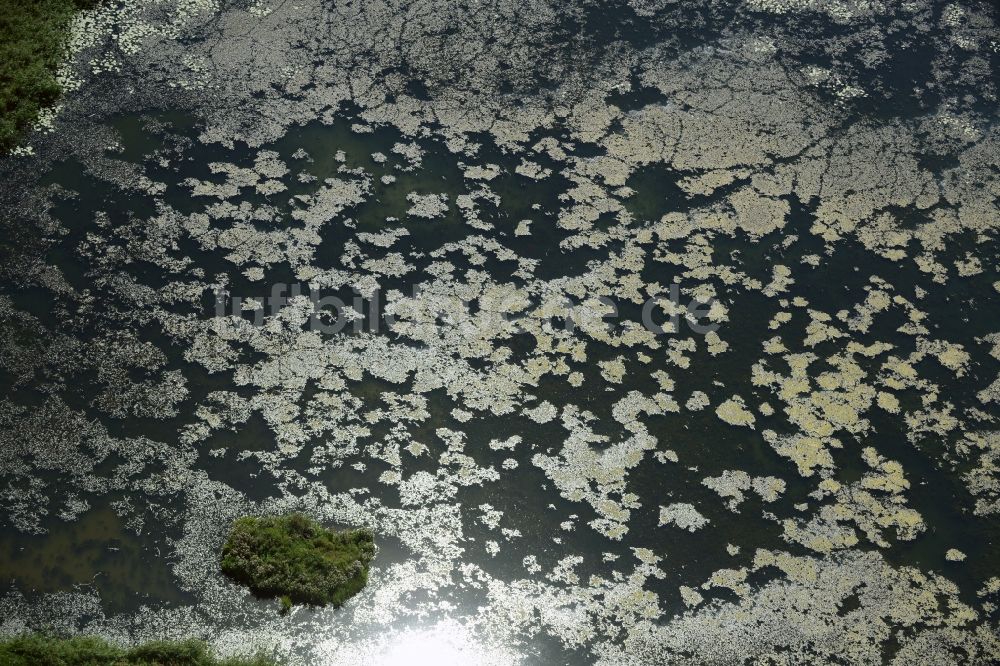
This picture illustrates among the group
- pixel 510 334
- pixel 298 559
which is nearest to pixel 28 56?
pixel 510 334

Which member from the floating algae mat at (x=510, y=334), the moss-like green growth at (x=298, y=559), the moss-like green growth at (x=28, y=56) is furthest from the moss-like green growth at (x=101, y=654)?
the moss-like green growth at (x=28, y=56)

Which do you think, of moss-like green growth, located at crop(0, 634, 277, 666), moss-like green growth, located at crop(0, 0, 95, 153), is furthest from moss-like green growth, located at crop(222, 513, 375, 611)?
moss-like green growth, located at crop(0, 0, 95, 153)

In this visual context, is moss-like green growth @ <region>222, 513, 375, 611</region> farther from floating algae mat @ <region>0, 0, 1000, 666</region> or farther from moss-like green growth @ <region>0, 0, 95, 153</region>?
moss-like green growth @ <region>0, 0, 95, 153</region>

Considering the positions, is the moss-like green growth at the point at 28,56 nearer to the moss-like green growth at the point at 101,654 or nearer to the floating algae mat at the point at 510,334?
the floating algae mat at the point at 510,334

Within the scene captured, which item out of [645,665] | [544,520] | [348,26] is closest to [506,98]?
[348,26]

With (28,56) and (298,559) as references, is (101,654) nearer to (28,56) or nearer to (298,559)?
(298,559)
